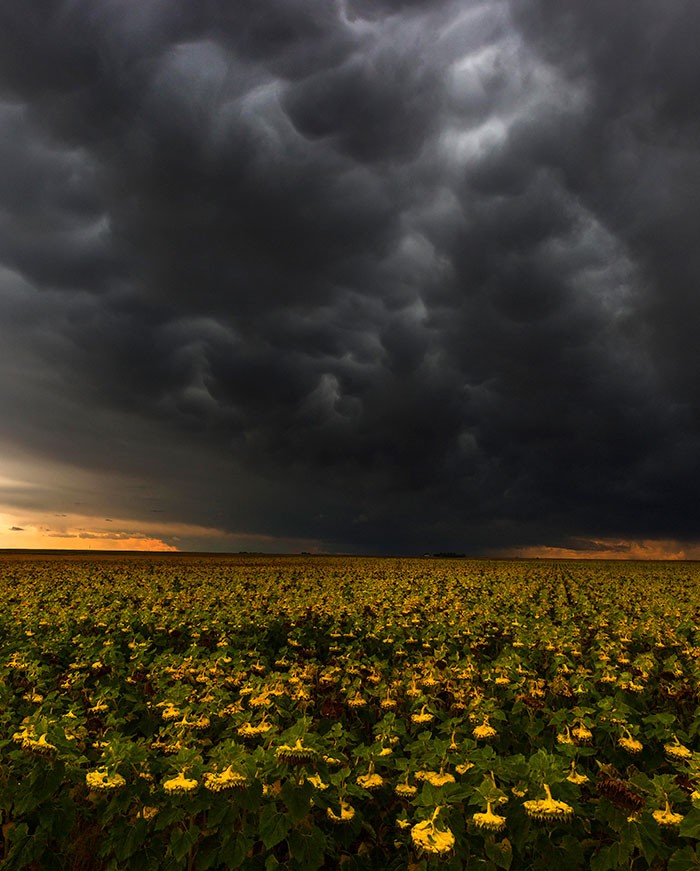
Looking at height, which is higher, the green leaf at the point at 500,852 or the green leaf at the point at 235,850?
the green leaf at the point at 500,852

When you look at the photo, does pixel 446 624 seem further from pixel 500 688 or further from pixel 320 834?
pixel 320 834

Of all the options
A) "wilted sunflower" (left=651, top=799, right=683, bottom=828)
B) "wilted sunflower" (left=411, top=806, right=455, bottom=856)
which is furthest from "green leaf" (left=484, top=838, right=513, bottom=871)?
"wilted sunflower" (left=651, top=799, right=683, bottom=828)

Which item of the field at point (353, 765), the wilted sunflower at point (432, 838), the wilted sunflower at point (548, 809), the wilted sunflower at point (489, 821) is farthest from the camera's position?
the field at point (353, 765)

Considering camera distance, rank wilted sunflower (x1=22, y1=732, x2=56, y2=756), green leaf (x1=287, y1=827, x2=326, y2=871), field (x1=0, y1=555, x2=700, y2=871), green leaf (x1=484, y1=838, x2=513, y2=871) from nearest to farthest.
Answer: green leaf (x1=484, y1=838, x2=513, y2=871)
green leaf (x1=287, y1=827, x2=326, y2=871)
field (x1=0, y1=555, x2=700, y2=871)
wilted sunflower (x1=22, y1=732, x2=56, y2=756)

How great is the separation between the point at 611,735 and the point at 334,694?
3686mm

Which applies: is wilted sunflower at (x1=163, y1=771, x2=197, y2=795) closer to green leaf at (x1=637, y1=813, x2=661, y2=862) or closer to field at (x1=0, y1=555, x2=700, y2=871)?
field at (x1=0, y1=555, x2=700, y2=871)

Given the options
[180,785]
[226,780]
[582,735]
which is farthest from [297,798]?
[582,735]

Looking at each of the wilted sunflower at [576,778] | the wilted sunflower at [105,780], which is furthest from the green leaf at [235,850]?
the wilted sunflower at [576,778]

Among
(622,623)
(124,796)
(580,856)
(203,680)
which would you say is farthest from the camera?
(622,623)

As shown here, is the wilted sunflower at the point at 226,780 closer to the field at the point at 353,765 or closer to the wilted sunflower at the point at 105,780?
the field at the point at 353,765

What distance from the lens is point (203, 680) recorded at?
28.7 feet

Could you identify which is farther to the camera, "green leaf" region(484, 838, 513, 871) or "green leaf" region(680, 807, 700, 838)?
"green leaf" region(484, 838, 513, 871)

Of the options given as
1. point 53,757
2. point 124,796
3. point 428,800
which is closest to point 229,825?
point 124,796

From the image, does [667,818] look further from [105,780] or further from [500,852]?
[105,780]
